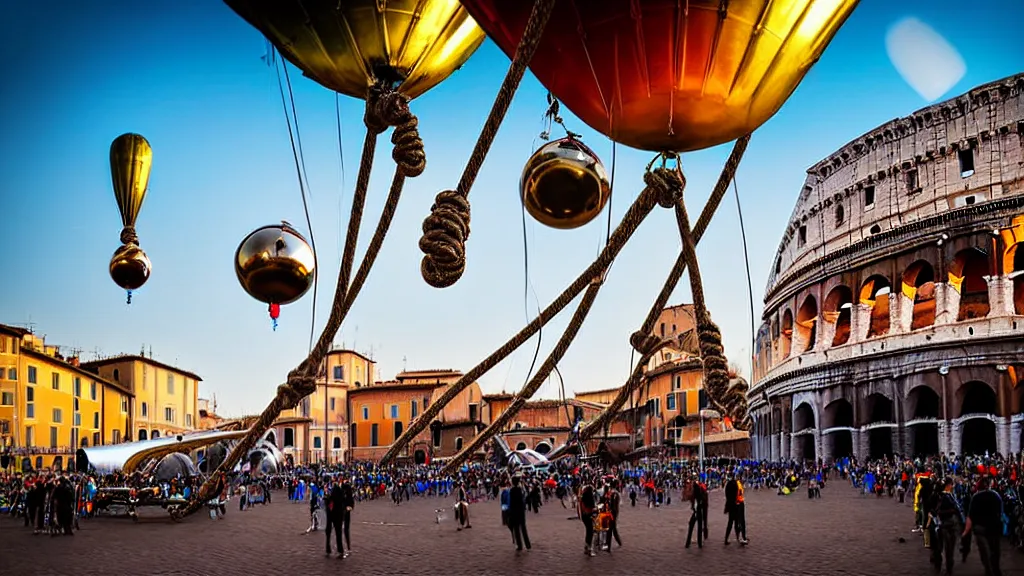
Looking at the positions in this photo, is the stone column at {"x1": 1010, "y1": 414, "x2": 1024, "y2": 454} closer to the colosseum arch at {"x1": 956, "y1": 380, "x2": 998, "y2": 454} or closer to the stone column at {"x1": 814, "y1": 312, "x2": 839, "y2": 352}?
the colosseum arch at {"x1": 956, "y1": 380, "x2": 998, "y2": 454}

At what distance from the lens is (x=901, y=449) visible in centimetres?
3497

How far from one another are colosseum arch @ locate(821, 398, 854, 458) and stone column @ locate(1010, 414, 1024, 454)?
7638 millimetres

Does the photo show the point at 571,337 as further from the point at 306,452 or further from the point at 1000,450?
the point at 306,452

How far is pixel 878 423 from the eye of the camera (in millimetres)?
36062

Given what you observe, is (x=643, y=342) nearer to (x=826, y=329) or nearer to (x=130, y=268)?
(x=130, y=268)

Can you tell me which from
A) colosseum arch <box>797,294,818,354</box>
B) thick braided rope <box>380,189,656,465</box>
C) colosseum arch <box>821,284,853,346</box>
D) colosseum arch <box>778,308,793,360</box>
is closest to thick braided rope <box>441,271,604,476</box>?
thick braided rope <box>380,189,656,465</box>

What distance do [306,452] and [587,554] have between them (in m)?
56.6

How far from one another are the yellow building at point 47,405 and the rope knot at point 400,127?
132 ft

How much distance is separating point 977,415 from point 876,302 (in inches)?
297

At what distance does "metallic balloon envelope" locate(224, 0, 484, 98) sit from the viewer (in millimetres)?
3205

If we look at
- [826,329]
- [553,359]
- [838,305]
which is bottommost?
[553,359]


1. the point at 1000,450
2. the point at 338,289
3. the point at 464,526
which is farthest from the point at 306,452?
the point at 338,289

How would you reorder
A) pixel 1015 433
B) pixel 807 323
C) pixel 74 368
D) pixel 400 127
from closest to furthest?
pixel 400 127 → pixel 1015 433 → pixel 807 323 → pixel 74 368

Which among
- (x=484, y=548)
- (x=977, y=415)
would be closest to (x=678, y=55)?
(x=484, y=548)
